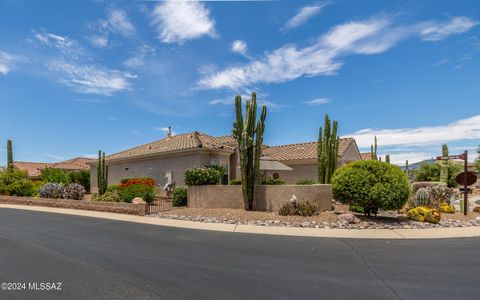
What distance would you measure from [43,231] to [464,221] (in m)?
16.3

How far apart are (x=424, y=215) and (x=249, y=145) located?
26.4ft

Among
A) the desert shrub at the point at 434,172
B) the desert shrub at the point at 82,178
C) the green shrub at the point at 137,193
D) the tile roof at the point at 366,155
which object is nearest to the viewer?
the green shrub at the point at 137,193

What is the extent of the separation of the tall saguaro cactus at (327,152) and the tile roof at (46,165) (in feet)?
118

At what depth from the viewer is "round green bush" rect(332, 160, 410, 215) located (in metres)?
12.6

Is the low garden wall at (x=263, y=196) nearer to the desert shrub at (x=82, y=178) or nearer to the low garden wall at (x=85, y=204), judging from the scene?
A: the low garden wall at (x=85, y=204)

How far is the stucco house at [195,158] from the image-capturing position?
22.2 meters

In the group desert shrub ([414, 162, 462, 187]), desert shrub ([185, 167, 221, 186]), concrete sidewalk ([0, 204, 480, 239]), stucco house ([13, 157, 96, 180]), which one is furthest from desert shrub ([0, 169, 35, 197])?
desert shrub ([414, 162, 462, 187])

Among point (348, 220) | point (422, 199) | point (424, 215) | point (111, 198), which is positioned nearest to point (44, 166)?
point (111, 198)

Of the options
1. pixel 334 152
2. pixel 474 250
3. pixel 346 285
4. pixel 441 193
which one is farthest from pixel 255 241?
pixel 441 193

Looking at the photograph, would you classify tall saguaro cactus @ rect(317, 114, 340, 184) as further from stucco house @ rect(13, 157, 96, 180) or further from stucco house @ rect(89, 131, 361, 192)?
stucco house @ rect(13, 157, 96, 180)

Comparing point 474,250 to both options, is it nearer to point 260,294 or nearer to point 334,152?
point 260,294

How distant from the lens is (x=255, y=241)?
Result: 9508 mm

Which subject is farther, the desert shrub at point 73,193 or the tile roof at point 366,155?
the tile roof at point 366,155

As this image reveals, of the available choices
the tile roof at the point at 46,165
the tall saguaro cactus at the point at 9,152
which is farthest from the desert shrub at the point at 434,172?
the tall saguaro cactus at the point at 9,152
